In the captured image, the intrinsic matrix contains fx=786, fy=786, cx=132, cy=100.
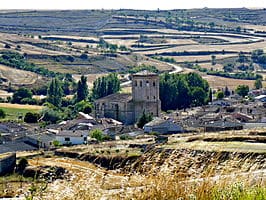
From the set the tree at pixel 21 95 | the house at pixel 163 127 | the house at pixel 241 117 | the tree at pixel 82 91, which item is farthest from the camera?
the tree at pixel 21 95

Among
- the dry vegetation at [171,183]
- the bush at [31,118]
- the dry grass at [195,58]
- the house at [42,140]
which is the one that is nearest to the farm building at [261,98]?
the bush at [31,118]

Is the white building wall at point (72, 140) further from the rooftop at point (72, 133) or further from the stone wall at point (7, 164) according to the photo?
the stone wall at point (7, 164)

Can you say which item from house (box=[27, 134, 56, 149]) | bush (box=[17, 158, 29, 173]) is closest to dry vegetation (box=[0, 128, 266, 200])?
bush (box=[17, 158, 29, 173])

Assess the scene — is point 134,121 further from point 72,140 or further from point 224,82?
point 224,82

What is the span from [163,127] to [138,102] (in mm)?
6018

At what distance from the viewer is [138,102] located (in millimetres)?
37375

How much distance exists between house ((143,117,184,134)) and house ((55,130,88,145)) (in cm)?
273

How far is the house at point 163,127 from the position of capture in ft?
102

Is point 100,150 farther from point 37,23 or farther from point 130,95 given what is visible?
point 37,23

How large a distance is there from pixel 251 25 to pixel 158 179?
11482 centimetres

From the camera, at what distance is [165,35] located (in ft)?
352

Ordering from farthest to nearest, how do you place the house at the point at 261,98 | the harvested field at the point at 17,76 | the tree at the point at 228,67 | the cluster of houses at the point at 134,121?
the tree at the point at 228,67
the harvested field at the point at 17,76
the house at the point at 261,98
the cluster of houses at the point at 134,121

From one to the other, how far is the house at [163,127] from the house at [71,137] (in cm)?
273

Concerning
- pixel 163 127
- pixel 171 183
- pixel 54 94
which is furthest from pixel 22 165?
pixel 54 94
